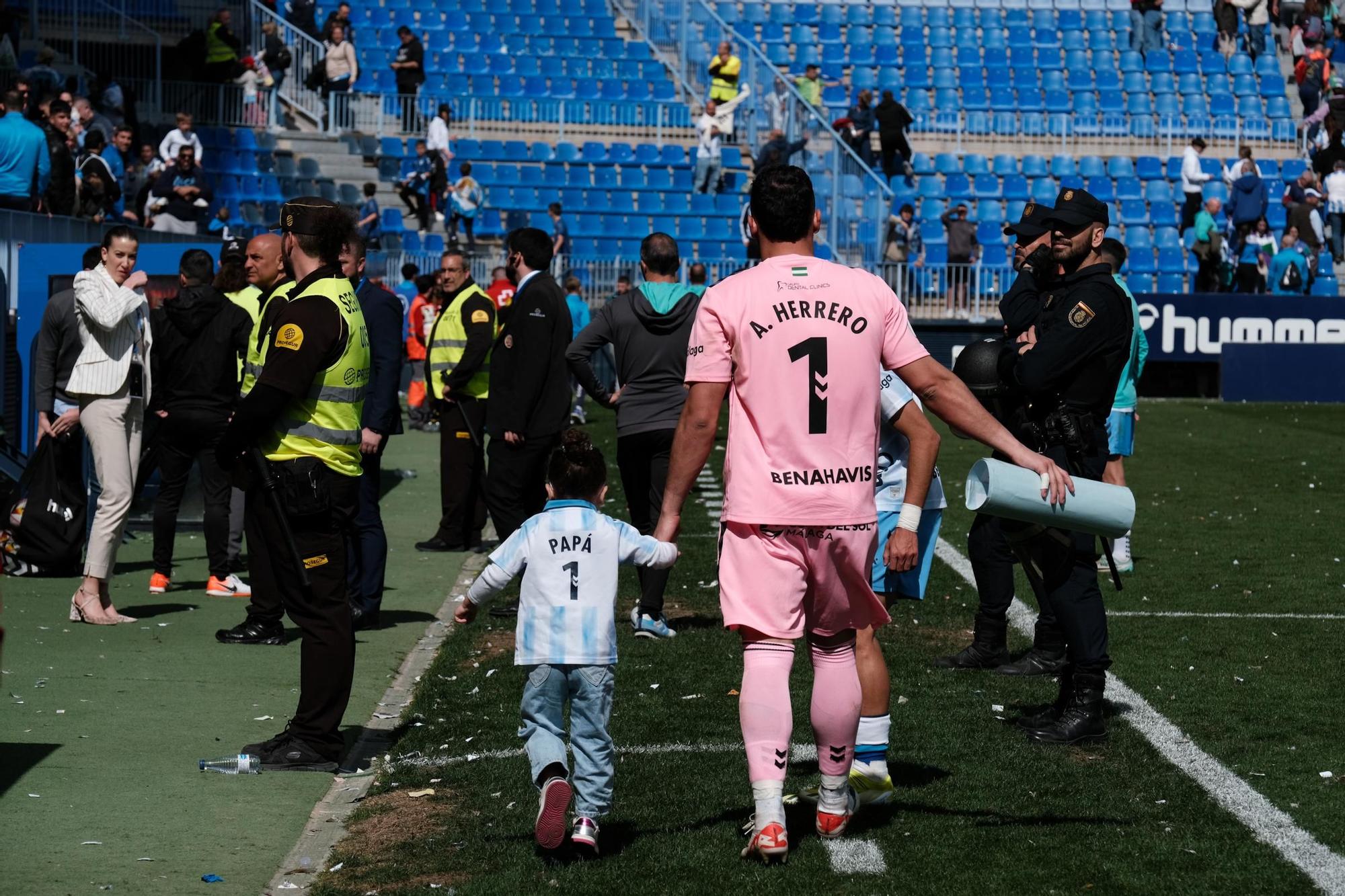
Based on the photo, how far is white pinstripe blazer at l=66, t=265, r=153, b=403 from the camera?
353 inches

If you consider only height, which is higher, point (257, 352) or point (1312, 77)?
point (1312, 77)

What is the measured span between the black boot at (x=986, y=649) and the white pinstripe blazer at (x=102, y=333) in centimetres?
450

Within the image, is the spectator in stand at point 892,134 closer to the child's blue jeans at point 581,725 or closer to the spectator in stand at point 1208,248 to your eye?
the spectator in stand at point 1208,248

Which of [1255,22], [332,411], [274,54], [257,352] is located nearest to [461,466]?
[257,352]

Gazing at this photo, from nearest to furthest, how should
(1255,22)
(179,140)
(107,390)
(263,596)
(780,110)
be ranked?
(263,596)
(107,390)
(179,140)
(780,110)
(1255,22)

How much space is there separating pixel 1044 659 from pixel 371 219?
18.8 meters

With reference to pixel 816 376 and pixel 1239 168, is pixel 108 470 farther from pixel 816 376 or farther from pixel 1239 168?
pixel 1239 168

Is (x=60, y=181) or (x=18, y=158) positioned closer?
(x=18, y=158)

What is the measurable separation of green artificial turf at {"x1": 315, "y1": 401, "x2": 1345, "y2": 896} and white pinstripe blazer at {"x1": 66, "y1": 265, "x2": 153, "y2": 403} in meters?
2.38

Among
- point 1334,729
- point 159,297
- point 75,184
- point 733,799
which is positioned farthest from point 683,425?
point 75,184

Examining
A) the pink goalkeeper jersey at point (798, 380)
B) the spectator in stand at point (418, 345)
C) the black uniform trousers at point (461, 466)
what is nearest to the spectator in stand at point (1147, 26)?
the spectator in stand at point (418, 345)

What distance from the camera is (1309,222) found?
28.9m

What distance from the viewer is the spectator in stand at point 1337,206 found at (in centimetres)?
2972

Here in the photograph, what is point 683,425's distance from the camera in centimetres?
509
